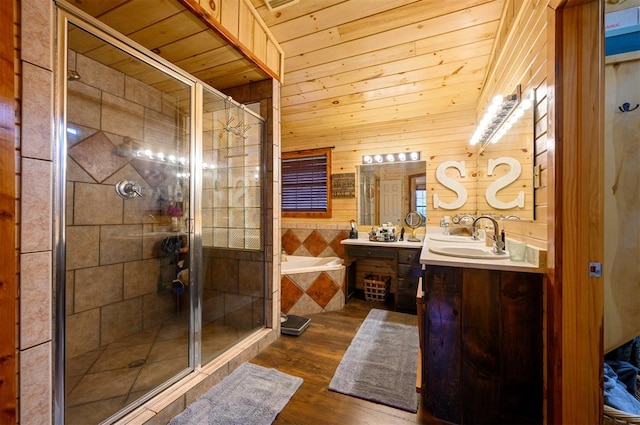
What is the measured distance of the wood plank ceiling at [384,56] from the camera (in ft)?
5.54

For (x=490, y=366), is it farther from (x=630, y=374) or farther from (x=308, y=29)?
(x=308, y=29)

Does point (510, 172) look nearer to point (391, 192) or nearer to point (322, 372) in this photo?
point (391, 192)

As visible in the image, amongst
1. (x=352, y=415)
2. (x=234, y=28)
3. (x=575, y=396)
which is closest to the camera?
(x=575, y=396)

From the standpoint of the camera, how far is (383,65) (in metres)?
2.20

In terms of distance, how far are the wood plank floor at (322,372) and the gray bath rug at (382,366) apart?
0.05 metres

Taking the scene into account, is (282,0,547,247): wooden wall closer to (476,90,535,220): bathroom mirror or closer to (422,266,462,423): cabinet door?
(476,90,535,220): bathroom mirror

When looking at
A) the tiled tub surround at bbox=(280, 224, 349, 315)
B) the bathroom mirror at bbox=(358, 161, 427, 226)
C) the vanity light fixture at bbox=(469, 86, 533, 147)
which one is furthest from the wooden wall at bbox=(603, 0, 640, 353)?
the tiled tub surround at bbox=(280, 224, 349, 315)

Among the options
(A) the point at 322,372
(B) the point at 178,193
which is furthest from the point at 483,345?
(B) the point at 178,193

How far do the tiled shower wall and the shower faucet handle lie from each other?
34 millimetres

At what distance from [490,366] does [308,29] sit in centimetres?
242

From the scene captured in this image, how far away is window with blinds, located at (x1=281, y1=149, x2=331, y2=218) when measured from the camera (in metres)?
3.66

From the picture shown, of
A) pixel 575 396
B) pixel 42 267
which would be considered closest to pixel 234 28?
pixel 42 267

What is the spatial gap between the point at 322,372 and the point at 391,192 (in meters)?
2.37

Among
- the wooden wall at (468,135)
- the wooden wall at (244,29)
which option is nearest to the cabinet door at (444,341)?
the wooden wall at (468,135)
